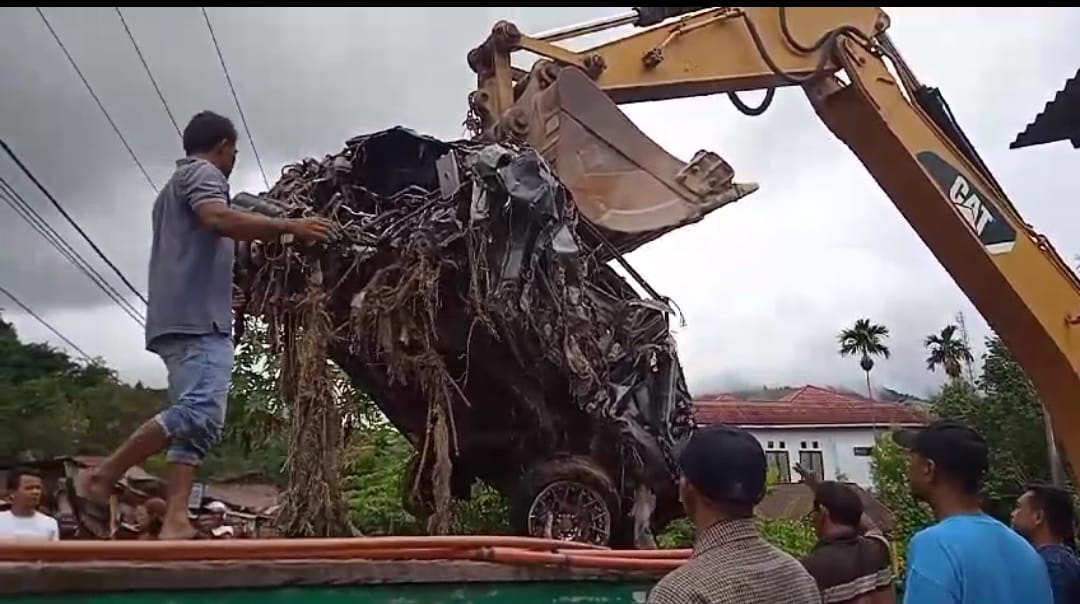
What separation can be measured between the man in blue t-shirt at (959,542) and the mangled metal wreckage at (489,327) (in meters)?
3.16

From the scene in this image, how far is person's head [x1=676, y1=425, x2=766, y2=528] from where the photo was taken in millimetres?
2125

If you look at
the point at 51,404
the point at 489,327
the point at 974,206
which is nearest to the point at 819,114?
the point at 974,206

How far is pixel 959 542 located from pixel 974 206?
4727 mm

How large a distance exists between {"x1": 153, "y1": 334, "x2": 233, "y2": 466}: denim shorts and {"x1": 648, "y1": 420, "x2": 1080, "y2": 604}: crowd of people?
Result: 164 cm

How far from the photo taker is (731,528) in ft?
6.98

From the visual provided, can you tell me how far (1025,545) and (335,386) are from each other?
3472mm

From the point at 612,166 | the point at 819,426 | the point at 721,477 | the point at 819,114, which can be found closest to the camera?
the point at 721,477

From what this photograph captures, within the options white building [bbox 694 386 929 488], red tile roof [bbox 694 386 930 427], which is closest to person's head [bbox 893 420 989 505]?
red tile roof [bbox 694 386 930 427]

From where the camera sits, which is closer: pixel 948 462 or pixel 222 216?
pixel 948 462

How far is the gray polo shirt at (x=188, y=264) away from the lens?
338cm

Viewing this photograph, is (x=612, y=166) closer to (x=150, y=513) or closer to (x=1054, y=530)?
(x=150, y=513)

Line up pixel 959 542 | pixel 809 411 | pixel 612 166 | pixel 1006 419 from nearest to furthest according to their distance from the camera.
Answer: pixel 959 542, pixel 612 166, pixel 1006 419, pixel 809 411

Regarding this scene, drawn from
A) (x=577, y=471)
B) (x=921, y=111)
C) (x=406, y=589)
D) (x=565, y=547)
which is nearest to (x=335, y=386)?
(x=577, y=471)

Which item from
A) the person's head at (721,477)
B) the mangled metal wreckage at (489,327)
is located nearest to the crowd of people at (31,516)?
the mangled metal wreckage at (489,327)
